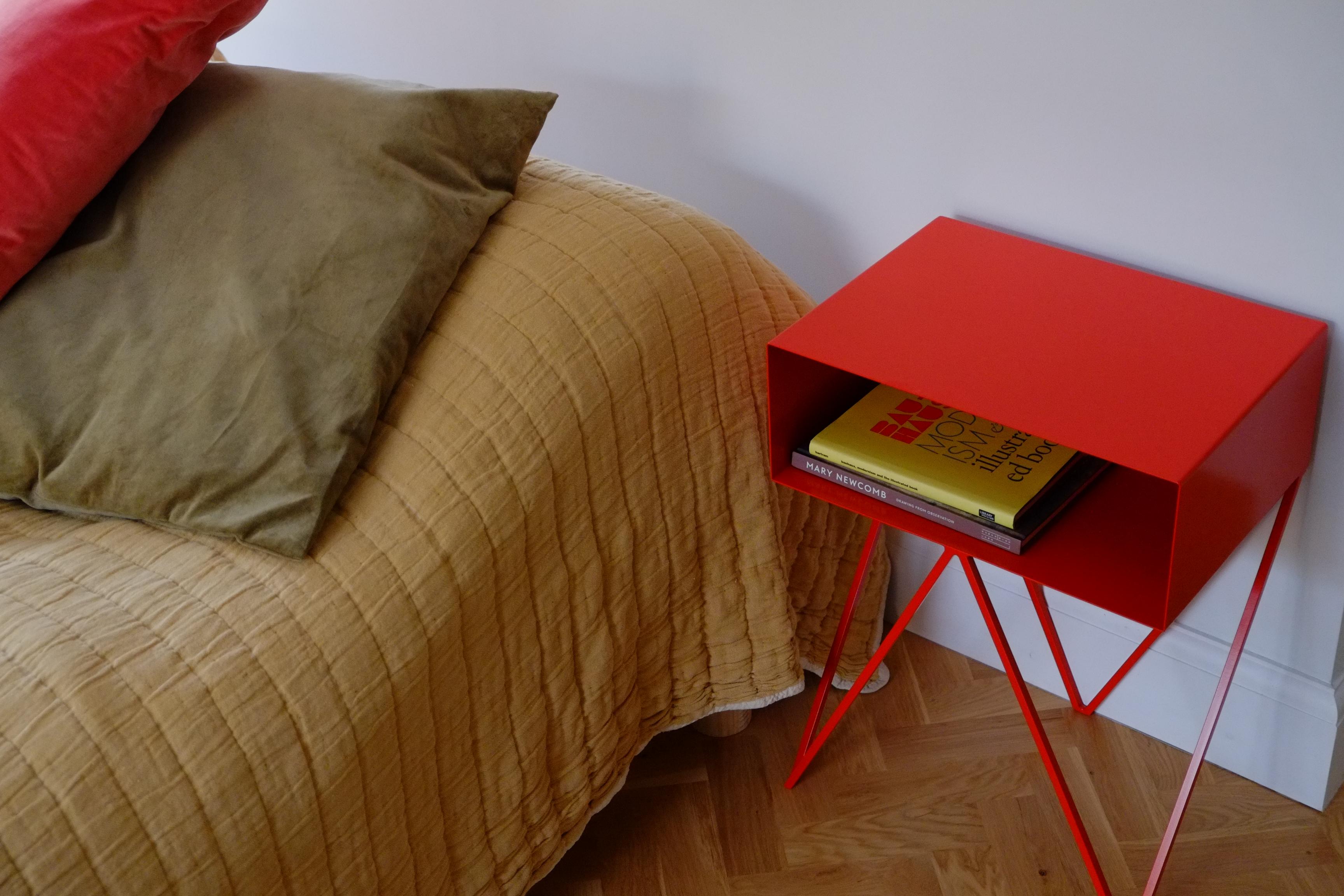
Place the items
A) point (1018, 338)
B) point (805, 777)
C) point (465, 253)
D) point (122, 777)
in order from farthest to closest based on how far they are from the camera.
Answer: point (805, 777)
point (465, 253)
point (1018, 338)
point (122, 777)

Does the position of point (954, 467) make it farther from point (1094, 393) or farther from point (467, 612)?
point (467, 612)

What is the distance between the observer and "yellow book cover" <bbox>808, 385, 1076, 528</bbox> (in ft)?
3.55

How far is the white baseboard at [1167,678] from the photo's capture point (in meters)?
1.31

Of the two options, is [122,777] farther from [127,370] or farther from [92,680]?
[127,370]

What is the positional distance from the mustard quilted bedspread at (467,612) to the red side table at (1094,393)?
0.46 ft

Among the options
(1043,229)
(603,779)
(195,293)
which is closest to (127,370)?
(195,293)

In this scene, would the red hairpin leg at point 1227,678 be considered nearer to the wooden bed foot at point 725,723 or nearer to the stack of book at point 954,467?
the stack of book at point 954,467

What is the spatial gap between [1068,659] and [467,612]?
797mm

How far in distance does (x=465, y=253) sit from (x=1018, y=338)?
0.52 meters

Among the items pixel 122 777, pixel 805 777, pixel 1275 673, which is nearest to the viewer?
pixel 122 777

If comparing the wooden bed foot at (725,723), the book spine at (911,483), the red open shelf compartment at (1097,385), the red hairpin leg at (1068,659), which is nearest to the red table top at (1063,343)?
the red open shelf compartment at (1097,385)

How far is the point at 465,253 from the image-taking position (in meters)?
1.19

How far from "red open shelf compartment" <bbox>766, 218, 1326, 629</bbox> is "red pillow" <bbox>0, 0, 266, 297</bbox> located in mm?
645

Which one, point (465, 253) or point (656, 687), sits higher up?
point (465, 253)
